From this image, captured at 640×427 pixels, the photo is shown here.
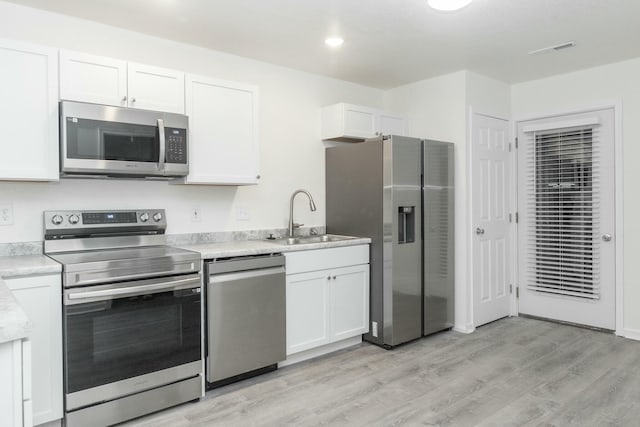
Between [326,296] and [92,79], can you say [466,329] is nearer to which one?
[326,296]

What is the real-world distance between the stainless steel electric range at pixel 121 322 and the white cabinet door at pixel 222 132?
2.07 feet

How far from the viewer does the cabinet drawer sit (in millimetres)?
3193

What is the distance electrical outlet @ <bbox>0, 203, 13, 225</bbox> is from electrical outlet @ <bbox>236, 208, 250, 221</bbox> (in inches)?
59.7

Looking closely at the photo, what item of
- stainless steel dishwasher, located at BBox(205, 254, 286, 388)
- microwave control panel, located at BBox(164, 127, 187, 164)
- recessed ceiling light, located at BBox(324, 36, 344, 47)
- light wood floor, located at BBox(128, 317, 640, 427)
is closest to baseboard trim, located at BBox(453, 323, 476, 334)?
light wood floor, located at BBox(128, 317, 640, 427)

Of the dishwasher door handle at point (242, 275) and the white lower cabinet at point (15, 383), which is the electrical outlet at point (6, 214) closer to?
the dishwasher door handle at point (242, 275)

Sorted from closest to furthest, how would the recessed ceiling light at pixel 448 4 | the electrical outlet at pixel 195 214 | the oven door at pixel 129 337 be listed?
the oven door at pixel 129 337
the recessed ceiling light at pixel 448 4
the electrical outlet at pixel 195 214

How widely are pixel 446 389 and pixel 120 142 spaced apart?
8.37 ft

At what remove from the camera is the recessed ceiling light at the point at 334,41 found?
322 centimetres

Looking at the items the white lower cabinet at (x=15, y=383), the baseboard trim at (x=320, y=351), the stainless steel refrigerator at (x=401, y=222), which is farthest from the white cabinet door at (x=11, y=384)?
the stainless steel refrigerator at (x=401, y=222)

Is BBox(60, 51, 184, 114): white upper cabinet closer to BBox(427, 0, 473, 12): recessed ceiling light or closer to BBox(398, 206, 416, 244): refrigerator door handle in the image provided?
BBox(427, 0, 473, 12): recessed ceiling light

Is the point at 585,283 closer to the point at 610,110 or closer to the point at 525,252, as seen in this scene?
the point at 525,252

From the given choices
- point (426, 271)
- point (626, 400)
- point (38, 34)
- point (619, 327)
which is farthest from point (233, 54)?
point (619, 327)

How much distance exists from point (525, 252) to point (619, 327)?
103 cm

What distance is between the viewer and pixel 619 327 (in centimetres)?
391
